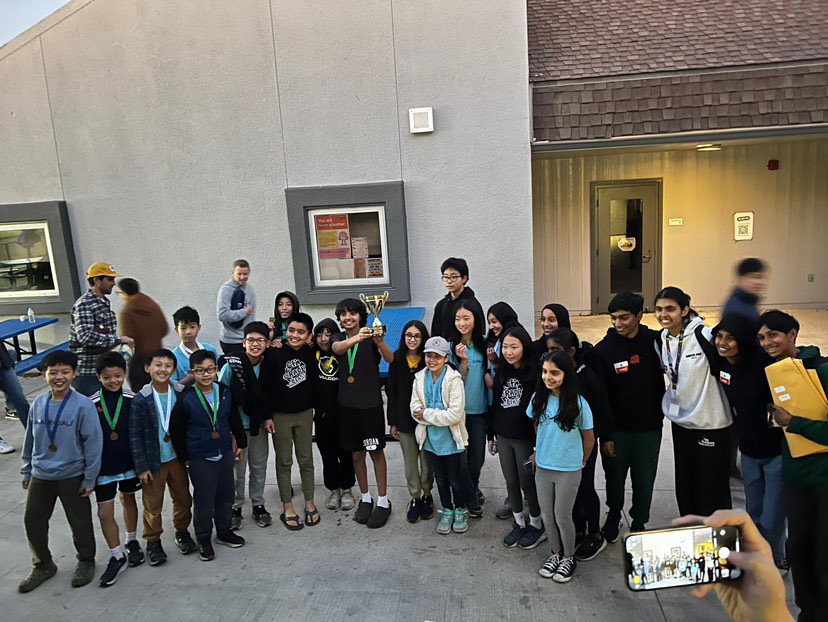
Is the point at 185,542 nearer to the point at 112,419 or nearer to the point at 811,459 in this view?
the point at 112,419

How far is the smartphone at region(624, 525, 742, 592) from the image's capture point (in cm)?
155

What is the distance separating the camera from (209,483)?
3.97 meters

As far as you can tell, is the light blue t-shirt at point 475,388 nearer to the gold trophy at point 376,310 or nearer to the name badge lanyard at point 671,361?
the gold trophy at point 376,310

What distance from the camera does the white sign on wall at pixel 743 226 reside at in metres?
9.61

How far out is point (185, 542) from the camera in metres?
4.12

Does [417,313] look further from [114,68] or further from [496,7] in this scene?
[114,68]

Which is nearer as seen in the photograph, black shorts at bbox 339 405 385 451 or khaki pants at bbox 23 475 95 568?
khaki pants at bbox 23 475 95 568

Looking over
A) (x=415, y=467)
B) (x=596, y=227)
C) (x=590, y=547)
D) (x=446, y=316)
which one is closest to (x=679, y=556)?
(x=590, y=547)

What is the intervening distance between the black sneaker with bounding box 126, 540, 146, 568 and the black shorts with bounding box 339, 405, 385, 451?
1.54 meters

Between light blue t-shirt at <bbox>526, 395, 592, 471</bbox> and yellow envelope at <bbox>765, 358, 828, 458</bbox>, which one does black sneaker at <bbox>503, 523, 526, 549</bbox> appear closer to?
light blue t-shirt at <bbox>526, 395, 592, 471</bbox>

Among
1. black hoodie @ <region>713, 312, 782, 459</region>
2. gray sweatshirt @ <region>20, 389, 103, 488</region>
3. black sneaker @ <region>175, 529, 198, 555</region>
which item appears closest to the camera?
black hoodie @ <region>713, 312, 782, 459</region>

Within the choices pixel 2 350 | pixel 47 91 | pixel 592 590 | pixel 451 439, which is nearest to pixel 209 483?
pixel 451 439

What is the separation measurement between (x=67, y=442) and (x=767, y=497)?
415 cm

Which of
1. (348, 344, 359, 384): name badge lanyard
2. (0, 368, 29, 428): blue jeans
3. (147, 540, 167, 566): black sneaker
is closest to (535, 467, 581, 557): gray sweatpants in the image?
(348, 344, 359, 384): name badge lanyard
